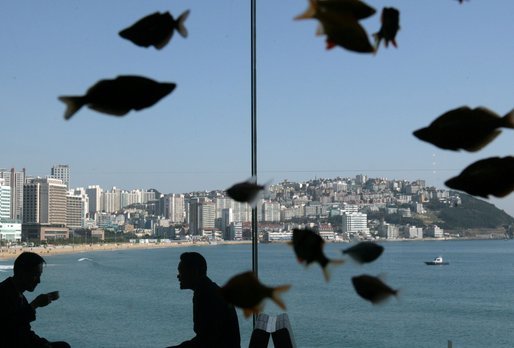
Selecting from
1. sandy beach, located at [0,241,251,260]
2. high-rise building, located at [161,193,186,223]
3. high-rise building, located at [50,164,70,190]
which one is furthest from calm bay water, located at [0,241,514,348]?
high-rise building, located at [50,164,70,190]

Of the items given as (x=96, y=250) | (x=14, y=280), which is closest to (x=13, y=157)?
(x=96, y=250)

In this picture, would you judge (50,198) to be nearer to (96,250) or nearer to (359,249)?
(96,250)

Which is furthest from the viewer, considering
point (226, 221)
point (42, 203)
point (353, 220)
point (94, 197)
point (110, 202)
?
point (110, 202)

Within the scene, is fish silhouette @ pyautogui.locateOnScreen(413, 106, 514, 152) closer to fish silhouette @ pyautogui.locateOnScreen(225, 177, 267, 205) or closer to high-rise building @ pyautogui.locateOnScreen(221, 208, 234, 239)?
fish silhouette @ pyautogui.locateOnScreen(225, 177, 267, 205)

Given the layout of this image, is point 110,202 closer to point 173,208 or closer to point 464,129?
point 173,208

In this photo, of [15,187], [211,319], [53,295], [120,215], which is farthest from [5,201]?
[211,319]

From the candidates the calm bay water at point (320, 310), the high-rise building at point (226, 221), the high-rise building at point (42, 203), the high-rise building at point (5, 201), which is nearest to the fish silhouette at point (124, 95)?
the calm bay water at point (320, 310)
